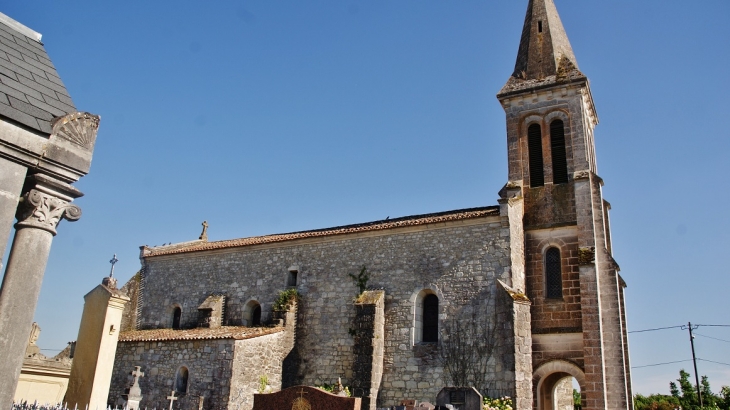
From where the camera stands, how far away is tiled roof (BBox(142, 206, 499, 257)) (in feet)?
69.9

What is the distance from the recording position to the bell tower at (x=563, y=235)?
19562mm

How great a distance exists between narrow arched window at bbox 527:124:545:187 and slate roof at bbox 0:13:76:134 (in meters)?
19.4

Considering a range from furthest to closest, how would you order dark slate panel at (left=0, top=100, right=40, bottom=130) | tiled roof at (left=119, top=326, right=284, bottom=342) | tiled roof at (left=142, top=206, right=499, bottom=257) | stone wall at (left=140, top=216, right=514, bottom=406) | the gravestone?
tiled roof at (left=142, top=206, right=499, bottom=257) < tiled roof at (left=119, top=326, right=284, bottom=342) < stone wall at (left=140, top=216, right=514, bottom=406) < the gravestone < dark slate panel at (left=0, top=100, right=40, bottom=130)

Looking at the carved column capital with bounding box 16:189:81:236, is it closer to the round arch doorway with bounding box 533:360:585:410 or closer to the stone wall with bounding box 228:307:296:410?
the stone wall with bounding box 228:307:296:410

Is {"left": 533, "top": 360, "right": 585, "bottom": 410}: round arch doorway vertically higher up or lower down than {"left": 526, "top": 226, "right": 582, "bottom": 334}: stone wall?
lower down

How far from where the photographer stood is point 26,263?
5125 mm

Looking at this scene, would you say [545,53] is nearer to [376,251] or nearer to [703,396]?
[376,251]

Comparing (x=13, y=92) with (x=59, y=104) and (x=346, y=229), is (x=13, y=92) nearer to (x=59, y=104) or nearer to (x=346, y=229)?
(x=59, y=104)

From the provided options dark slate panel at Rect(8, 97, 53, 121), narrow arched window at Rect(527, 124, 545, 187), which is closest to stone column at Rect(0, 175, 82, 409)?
dark slate panel at Rect(8, 97, 53, 121)

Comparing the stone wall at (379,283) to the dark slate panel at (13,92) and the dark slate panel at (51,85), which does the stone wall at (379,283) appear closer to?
the dark slate panel at (51,85)

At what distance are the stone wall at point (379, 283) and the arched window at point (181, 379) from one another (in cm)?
387

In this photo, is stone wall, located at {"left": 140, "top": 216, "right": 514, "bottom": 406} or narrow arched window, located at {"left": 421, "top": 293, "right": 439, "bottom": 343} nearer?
stone wall, located at {"left": 140, "top": 216, "right": 514, "bottom": 406}

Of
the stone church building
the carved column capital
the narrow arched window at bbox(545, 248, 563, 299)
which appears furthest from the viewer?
the narrow arched window at bbox(545, 248, 563, 299)

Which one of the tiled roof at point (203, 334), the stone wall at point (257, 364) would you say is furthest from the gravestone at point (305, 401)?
the tiled roof at point (203, 334)
